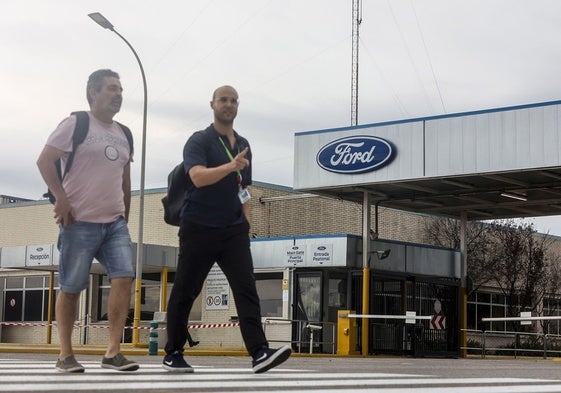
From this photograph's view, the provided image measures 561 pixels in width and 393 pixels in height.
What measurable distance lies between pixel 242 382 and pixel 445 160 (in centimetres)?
1814

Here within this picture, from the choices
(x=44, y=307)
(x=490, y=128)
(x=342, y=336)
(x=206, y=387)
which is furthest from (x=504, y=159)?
(x=44, y=307)

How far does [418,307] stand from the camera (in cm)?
3000

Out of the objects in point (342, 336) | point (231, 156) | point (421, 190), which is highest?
point (421, 190)

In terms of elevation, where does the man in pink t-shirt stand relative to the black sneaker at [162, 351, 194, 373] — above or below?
above

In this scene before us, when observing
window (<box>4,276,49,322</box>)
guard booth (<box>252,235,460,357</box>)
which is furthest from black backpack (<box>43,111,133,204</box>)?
window (<box>4,276,49,322</box>)

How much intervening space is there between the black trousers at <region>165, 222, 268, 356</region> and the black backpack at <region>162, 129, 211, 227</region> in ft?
0.53

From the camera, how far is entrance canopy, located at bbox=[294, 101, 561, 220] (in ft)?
76.1

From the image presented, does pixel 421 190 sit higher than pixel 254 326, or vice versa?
pixel 421 190

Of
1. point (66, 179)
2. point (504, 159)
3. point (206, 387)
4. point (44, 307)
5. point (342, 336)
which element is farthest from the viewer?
point (44, 307)

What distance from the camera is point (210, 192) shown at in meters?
7.62

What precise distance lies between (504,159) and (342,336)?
6.16 metres

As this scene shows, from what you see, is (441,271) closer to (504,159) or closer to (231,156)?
(504,159)

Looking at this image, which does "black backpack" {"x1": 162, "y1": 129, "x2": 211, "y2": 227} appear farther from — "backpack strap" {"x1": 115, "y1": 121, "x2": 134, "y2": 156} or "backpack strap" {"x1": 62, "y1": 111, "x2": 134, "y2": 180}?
"backpack strap" {"x1": 62, "y1": 111, "x2": 134, "y2": 180}

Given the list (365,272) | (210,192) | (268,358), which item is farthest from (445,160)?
(268,358)
